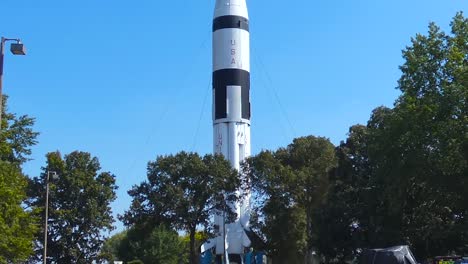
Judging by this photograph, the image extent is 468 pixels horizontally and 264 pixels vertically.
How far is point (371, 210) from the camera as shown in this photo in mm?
50000

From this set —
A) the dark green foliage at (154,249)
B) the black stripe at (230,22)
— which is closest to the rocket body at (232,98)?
the black stripe at (230,22)

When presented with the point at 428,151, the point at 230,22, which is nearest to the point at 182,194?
the point at 230,22

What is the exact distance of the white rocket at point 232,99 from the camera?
6259cm

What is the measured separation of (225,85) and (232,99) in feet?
4.87

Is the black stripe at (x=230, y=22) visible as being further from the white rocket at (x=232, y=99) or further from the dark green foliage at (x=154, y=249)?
the dark green foliage at (x=154, y=249)

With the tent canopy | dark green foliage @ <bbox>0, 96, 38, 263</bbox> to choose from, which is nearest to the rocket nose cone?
dark green foliage @ <bbox>0, 96, 38, 263</bbox>

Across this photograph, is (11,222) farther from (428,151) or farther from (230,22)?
(230,22)

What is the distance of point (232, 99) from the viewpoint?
62.5m

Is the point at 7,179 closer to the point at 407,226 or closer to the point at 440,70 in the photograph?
the point at 440,70

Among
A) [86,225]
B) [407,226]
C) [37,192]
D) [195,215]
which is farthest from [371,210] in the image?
A: [37,192]

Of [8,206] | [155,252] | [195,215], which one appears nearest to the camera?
[8,206]

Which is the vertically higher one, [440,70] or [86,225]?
[440,70]

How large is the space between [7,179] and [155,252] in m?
48.1

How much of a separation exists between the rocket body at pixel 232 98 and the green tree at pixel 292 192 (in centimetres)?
327
